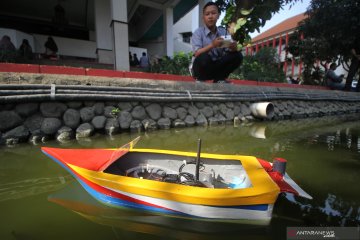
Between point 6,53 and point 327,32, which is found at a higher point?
point 327,32

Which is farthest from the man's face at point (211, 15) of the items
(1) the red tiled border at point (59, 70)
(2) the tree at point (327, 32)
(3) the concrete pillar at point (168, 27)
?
(3) the concrete pillar at point (168, 27)

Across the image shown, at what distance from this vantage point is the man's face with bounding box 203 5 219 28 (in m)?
4.16

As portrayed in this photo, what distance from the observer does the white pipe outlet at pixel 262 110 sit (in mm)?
6361

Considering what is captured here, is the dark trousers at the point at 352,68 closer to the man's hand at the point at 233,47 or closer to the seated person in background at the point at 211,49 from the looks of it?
the seated person in background at the point at 211,49

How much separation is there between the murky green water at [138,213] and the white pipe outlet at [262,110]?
280 cm

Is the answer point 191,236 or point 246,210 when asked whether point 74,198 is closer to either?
point 191,236

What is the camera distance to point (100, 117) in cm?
456

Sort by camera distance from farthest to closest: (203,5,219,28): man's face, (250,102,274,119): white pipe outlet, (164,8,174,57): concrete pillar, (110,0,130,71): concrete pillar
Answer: (164,8,174,57): concrete pillar, (110,0,130,71): concrete pillar, (250,102,274,119): white pipe outlet, (203,5,219,28): man's face

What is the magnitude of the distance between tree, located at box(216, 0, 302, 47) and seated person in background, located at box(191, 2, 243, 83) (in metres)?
0.26

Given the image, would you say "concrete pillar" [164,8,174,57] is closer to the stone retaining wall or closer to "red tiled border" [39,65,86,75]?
the stone retaining wall

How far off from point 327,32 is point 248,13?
28.0ft

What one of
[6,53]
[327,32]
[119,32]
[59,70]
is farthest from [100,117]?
[327,32]

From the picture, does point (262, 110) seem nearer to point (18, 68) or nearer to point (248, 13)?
point (248, 13)

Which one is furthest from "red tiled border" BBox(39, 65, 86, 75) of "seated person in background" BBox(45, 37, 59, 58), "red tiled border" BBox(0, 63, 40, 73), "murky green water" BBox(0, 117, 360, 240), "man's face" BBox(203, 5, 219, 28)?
"seated person in background" BBox(45, 37, 59, 58)
